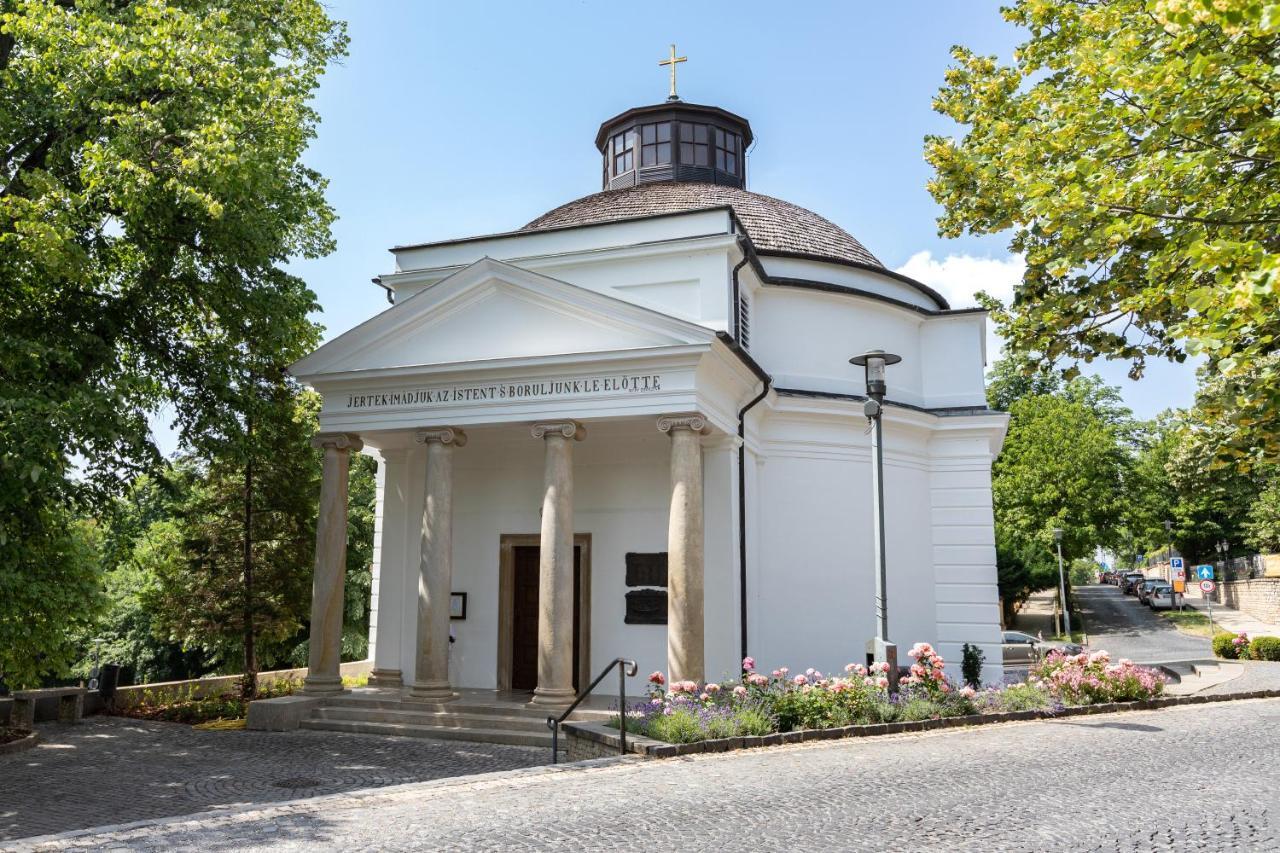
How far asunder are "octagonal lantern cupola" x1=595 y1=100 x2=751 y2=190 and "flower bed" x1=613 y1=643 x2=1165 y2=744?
14.9 m

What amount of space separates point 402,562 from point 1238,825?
13.8m

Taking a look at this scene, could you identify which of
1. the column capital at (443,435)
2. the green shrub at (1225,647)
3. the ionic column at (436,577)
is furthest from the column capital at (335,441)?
the green shrub at (1225,647)

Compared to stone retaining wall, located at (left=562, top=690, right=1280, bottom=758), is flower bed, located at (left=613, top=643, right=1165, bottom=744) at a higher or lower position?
higher

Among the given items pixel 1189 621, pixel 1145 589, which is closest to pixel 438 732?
pixel 1189 621

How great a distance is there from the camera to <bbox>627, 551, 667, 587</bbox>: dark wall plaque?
16.2m

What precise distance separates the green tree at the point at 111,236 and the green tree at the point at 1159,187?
913 centimetres

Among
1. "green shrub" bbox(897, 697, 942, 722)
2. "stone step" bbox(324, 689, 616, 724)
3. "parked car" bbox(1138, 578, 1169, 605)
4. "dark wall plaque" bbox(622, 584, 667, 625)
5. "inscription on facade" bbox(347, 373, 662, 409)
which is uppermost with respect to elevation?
"inscription on facade" bbox(347, 373, 662, 409)

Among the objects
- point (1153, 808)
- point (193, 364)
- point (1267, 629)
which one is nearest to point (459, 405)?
point (193, 364)

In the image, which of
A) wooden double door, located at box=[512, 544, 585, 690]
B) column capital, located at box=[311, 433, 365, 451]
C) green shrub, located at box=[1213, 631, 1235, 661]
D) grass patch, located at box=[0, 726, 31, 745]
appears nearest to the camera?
grass patch, located at box=[0, 726, 31, 745]

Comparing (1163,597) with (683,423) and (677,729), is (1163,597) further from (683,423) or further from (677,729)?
(677,729)

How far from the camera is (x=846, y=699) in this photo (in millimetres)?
11695

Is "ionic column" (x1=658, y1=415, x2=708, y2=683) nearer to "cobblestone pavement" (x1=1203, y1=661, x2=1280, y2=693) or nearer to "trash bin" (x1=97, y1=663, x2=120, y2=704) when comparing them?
"cobblestone pavement" (x1=1203, y1=661, x2=1280, y2=693)

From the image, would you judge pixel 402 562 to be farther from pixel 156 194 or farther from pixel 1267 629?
pixel 1267 629

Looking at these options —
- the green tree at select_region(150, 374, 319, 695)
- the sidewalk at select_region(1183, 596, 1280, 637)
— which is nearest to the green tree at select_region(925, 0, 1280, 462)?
the green tree at select_region(150, 374, 319, 695)
